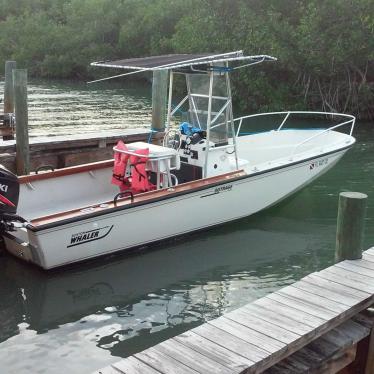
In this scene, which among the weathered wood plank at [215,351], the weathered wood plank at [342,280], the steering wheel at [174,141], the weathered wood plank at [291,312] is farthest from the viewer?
the steering wheel at [174,141]

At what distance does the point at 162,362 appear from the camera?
11.3 ft

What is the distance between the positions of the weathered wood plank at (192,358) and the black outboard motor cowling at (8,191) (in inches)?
131

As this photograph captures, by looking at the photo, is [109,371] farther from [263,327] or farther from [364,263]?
[364,263]

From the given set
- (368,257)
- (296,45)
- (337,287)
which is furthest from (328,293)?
(296,45)

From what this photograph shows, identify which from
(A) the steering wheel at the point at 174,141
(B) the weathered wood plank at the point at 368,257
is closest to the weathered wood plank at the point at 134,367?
(B) the weathered wood plank at the point at 368,257

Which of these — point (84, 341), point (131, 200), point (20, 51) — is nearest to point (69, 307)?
point (84, 341)

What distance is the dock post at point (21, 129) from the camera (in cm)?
895

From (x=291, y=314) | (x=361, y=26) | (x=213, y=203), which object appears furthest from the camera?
(x=361, y=26)

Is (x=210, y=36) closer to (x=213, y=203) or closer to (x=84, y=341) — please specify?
(x=213, y=203)

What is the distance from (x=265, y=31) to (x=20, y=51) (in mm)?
26339

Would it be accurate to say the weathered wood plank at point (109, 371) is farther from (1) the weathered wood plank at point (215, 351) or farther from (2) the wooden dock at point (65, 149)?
(2) the wooden dock at point (65, 149)

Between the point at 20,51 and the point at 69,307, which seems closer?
the point at 69,307

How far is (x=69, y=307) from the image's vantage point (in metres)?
6.15

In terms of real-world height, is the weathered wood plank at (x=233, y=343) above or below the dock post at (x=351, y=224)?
below
